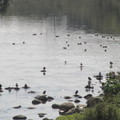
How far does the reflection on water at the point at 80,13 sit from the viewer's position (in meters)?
137

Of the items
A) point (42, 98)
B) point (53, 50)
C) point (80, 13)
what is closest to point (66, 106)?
point (42, 98)

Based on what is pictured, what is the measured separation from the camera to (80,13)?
167 meters

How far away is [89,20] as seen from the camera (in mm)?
147375

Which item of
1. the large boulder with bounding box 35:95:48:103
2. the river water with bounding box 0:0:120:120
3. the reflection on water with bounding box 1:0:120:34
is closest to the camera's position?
the large boulder with bounding box 35:95:48:103

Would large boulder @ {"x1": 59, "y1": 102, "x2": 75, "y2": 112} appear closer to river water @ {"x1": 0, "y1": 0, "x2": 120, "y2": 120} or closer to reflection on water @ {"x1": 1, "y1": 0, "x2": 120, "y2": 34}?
river water @ {"x1": 0, "y1": 0, "x2": 120, "y2": 120}

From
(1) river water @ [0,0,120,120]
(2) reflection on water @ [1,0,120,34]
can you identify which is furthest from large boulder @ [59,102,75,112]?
(2) reflection on water @ [1,0,120,34]

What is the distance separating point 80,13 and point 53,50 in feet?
245

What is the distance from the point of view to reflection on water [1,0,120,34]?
137062 millimetres

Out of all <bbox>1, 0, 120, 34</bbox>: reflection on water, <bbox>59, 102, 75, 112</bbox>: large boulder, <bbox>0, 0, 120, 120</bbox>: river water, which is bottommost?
<bbox>59, 102, 75, 112</bbox>: large boulder

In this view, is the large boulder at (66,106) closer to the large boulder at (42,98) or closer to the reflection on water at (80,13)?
the large boulder at (42,98)

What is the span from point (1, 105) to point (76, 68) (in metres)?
26.7

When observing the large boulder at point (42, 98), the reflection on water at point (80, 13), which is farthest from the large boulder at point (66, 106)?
the reflection on water at point (80, 13)

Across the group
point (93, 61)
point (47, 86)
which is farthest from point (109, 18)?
point (47, 86)

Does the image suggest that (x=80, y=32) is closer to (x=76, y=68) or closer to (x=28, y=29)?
(x=28, y=29)
